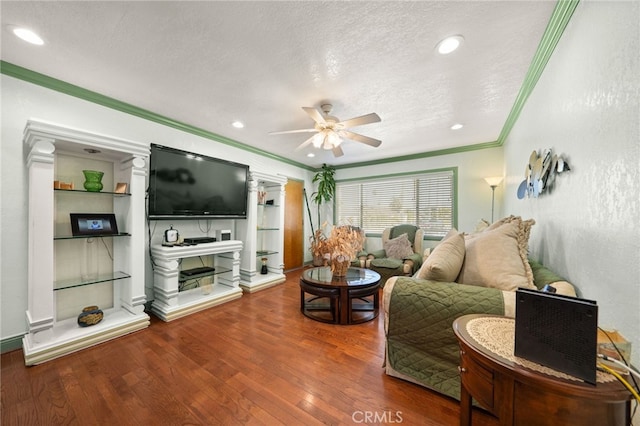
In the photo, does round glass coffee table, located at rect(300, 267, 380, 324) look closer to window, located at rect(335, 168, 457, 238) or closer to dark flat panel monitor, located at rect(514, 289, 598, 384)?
dark flat panel monitor, located at rect(514, 289, 598, 384)

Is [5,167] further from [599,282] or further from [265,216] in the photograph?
[599,282]

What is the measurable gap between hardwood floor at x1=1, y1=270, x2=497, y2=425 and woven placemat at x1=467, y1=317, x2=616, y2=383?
2.31 feet

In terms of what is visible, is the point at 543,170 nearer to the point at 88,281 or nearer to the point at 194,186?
the point at 194,186

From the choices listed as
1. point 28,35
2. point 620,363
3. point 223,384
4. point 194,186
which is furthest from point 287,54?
point 223,384

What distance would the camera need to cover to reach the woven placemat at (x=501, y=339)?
729mm

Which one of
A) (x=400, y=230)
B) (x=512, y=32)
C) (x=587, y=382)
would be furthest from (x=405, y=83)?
(x=400, y=230)

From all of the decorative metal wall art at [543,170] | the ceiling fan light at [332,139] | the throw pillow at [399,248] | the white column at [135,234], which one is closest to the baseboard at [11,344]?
the white column at [135,234]

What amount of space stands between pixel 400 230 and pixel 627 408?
3.95m

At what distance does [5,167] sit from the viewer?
2.01m

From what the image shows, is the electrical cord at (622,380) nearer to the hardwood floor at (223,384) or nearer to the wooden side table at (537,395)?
the wooden side table at (537,395)

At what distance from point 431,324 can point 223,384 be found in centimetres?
148

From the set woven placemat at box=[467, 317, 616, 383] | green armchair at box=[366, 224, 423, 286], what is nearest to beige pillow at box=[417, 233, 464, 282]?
woven placemat at box=[467, 317, 616, 383]

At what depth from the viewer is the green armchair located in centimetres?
380

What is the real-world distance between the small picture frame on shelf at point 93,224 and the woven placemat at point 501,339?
3.18 metres
